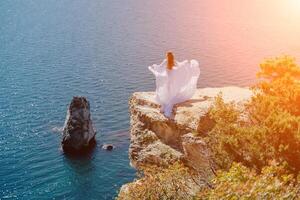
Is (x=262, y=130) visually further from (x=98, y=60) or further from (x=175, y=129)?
(x=98, y=60)

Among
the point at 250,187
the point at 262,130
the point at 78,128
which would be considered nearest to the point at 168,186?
the point at 262,130

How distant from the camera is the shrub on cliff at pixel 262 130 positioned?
688 inches

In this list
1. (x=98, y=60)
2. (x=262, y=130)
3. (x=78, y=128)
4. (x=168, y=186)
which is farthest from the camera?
(x=98, y=60)

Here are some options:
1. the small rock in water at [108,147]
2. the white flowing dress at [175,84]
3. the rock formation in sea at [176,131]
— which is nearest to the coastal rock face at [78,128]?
the small rock in water at [108,147]

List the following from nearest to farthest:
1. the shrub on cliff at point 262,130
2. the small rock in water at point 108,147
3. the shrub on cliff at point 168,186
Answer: the shrub on cliff at point 262,130
the shrub on cliff at point 168,186
the small rock in water at point 108,147

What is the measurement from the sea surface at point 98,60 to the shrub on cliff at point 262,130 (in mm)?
38339

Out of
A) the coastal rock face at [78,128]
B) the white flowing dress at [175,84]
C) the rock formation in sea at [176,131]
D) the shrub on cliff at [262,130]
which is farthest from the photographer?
the coastal rock face at [78,128]

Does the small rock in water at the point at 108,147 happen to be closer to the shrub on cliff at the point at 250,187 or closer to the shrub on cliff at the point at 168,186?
the shrub on cliff at the point at 168,186

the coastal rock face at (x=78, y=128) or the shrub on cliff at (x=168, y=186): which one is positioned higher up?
the shrub on cliff at (x=168, y=186)

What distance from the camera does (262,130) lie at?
1795cm

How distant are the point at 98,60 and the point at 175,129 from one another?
84977 millimetres

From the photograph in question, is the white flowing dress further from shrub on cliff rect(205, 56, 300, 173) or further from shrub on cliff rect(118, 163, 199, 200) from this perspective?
shrub on cliff rect(118, 163, 199, 200)

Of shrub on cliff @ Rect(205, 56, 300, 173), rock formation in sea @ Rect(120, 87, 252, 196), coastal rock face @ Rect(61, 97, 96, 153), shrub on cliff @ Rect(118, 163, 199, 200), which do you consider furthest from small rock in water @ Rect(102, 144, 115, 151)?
shrub on cliff @ Rect(118, 163, 199, 200)

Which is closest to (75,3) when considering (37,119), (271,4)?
(271,4)
